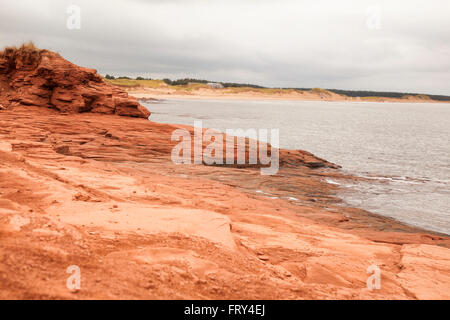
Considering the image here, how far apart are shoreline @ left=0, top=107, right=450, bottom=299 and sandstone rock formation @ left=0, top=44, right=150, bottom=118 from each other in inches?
346

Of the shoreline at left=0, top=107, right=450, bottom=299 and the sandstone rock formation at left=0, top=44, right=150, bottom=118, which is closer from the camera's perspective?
the shoreline at left=0, top=107, right=450, bottom=299

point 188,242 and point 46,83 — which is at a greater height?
point 46,83

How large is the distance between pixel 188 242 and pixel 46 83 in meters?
18.2

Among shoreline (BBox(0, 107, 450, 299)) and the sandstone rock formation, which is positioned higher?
the sandstone rock formation

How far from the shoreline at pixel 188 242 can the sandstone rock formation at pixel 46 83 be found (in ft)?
28.8

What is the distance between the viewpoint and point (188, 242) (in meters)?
5.11

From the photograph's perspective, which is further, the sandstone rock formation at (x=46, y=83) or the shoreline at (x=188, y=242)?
the sandstone rock formation at (x=46, y=83)

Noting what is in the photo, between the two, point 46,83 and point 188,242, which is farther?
point 46,83

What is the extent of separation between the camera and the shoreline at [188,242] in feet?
12.5

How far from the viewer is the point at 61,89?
784 inches

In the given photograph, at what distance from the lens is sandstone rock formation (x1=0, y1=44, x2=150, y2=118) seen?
764 inches

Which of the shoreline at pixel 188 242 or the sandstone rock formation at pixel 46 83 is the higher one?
the sandstone rock formation at pixel 46 83
